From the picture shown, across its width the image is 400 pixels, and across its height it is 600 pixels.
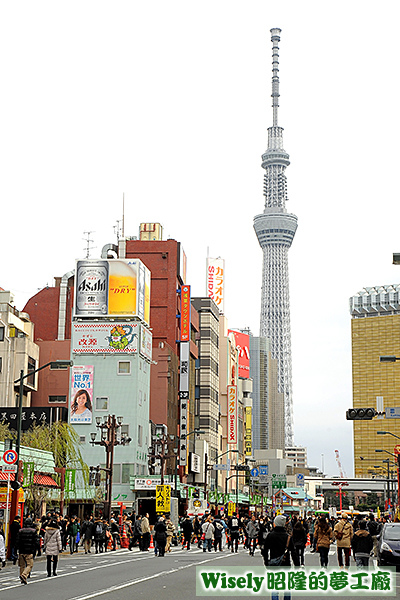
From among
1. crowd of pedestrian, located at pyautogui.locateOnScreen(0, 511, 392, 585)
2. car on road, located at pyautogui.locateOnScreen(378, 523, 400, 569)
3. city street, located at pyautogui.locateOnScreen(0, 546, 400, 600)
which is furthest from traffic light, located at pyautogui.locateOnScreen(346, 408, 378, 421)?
car on road, located at pyautogui.locateOnScreen(378, 523, 400, 569)

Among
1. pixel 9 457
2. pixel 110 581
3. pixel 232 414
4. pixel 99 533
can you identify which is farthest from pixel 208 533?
pixel 232 414

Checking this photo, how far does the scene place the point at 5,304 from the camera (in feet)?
281

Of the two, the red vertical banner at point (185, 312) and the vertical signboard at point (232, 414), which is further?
the vertical signboard at point (232, 414)

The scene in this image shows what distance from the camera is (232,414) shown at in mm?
137875

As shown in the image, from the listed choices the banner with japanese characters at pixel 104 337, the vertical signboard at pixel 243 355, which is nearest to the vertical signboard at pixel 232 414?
the vertical signboard at pixel 243 355

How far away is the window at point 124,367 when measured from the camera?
8900cm

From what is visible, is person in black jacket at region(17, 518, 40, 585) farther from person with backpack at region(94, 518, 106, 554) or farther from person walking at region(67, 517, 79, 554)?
person with backpack at region(94, 518, 106, 554)

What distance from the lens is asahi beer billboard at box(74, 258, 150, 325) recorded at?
9025 centimetres

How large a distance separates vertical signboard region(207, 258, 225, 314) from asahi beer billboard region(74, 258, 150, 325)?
209 feet

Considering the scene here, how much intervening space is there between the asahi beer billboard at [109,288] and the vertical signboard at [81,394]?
5.77m

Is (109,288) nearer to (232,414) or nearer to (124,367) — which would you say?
(124,367)

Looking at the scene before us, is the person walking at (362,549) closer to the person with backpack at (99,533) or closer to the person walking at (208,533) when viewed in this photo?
the person walking at (208,533)

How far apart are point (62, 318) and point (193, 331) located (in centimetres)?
2097

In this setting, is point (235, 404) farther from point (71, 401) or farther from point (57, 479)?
point (57, 479)
